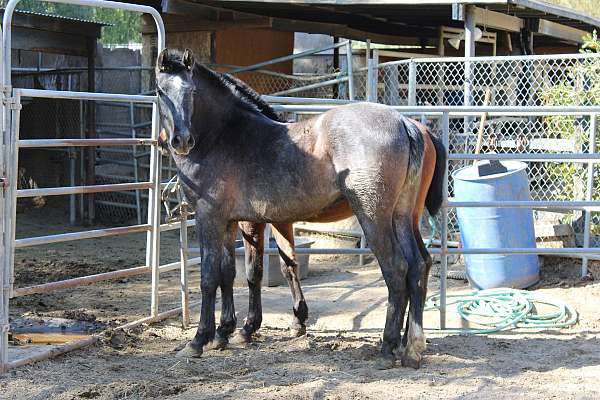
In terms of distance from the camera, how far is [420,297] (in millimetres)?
5082

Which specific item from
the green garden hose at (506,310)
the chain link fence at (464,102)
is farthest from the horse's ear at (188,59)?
the green garden hose at (506,310)

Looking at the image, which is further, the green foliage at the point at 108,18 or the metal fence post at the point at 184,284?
the green foliage at the point at 108,18

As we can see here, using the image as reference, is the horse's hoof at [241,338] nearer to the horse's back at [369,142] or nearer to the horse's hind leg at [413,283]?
the horse's hind leg at [413,283]

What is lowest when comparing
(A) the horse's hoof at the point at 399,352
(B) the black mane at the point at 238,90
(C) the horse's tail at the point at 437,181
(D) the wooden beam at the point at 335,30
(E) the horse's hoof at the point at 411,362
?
(E) the horse's hoof at the point at 411,362

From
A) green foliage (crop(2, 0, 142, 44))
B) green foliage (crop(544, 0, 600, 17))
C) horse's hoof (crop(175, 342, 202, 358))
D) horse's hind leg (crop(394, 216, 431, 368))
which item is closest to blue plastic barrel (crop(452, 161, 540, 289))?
horse's hind leg (crop(394, 216, 431, 368))

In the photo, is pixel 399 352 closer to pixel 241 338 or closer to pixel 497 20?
pixel 241 338

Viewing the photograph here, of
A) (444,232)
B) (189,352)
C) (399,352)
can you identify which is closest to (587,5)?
(444,232)

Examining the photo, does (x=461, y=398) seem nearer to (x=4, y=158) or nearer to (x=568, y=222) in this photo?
(x=4, y=158)

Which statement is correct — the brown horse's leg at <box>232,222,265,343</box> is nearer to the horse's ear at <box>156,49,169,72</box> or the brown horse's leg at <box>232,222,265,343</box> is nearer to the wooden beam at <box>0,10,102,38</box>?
the horse's ear at <box>156,49,169,72</box>

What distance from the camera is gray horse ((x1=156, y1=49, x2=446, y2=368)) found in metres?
4.93

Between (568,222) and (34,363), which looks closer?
(34,363)

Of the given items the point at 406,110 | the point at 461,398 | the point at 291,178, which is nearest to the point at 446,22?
the point at 406,110

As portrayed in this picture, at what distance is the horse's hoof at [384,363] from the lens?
4953 mm

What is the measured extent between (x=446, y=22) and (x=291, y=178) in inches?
369
